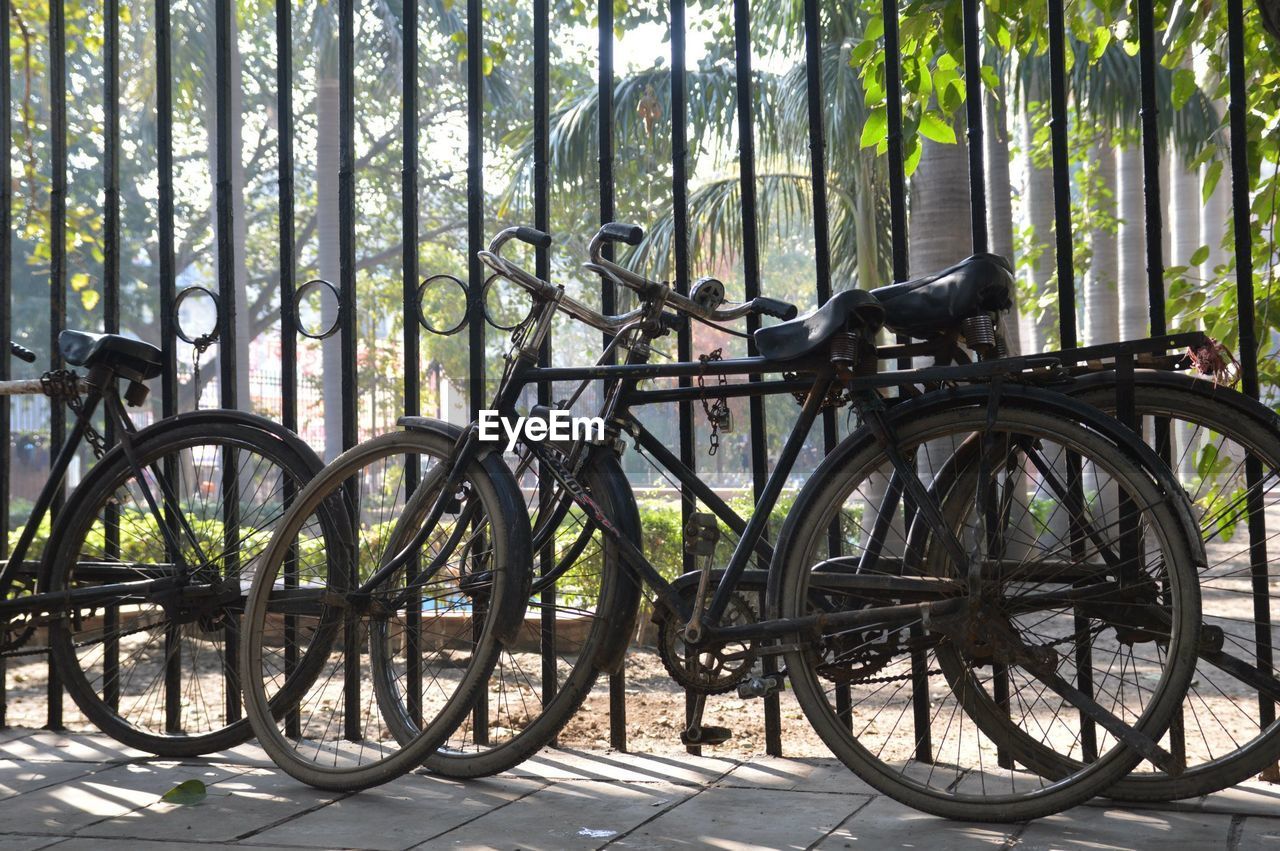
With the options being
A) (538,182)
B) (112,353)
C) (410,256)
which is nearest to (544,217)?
(538,182)

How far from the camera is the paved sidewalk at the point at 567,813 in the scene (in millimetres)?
2604

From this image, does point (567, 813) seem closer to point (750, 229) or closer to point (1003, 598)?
point (1003, 598)

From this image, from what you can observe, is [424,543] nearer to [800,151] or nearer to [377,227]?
[800,151]

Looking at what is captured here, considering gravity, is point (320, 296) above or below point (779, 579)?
above

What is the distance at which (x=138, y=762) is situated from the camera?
348 centimetres

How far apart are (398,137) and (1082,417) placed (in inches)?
946

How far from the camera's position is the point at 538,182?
3.51 m

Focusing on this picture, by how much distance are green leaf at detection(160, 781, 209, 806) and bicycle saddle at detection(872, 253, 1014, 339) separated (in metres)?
2.14

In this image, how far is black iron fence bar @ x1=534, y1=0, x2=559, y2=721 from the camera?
3.32 m

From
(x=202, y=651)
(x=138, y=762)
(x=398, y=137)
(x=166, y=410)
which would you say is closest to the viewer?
(x=138, y=762)

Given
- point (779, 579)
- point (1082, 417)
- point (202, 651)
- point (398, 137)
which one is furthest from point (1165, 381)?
point (398, 137)

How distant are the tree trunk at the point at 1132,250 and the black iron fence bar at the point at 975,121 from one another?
33.5ft

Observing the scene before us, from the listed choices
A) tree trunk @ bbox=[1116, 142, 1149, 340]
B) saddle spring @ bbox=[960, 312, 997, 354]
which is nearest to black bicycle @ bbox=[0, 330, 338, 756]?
saddle spring @ bbox=[960, 312, 997, 354]

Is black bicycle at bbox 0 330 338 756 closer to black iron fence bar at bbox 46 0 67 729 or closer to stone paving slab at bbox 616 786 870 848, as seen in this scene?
black iron fence bar at bbox 46 0 67 729
